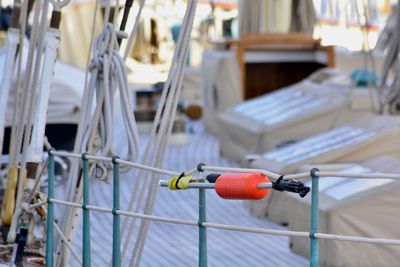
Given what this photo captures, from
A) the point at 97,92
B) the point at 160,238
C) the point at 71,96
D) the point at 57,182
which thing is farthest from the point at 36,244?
the point at 71,96

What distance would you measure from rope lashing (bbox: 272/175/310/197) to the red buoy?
0.11m

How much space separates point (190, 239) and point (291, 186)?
3.89 m

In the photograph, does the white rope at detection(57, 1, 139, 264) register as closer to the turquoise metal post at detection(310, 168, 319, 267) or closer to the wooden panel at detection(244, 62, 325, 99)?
the turquoise metal post at detection(310, 168, 319, 267)

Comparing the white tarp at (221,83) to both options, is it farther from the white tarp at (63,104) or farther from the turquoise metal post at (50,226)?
the turquoise metal post at (50,226)

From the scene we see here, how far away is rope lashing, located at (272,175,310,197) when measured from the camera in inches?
204

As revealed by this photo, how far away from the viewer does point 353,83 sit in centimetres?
1316

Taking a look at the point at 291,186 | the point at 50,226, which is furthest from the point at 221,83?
the point at 291,186

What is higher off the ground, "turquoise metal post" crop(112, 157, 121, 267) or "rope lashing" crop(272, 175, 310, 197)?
"rope lashing" crop(272, 175, 310, 197)

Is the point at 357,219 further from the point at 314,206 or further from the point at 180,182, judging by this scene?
the point at 314,206

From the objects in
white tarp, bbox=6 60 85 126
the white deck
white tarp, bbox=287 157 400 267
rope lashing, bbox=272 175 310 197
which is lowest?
the white deck

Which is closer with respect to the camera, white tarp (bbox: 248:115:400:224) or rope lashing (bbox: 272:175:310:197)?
rope lashing (bbox: 272:175:310:197)

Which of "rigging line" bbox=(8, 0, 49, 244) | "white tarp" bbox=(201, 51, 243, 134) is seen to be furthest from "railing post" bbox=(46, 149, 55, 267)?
"white tarp" bbox=(201, 51, 243, 134)

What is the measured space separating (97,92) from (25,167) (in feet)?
2.20

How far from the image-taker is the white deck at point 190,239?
8.19 meters
